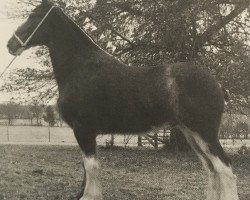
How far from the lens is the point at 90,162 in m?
6.38

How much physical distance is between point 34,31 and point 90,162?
211 centimetres

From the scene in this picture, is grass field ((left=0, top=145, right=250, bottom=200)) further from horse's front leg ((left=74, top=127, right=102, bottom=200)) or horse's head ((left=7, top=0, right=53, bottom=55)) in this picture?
horse's head ((left=7, top=0, right=53, bottom=55))

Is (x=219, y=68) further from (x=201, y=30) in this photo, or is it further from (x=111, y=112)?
(x=111, y=112)

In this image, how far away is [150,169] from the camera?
13.3 metres

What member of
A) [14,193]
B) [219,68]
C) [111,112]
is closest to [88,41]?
[111,112]

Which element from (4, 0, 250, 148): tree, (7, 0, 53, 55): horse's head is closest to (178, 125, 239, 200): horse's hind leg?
(7, 0, 53, 55): horse's head

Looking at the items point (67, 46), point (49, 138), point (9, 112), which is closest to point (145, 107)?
point (67, 46)

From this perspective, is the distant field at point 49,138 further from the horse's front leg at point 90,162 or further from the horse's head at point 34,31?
the horse's front leg at point 90,162

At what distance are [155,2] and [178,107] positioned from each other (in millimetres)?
10525

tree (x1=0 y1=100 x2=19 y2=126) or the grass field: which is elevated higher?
tree (x1=0 y1=100 x2=19 y2=126)

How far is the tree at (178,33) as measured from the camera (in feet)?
52.1

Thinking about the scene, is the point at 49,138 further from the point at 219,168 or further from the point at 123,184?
the point at 219,168

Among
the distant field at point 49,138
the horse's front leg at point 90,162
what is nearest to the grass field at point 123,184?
the horse's front leg at point 90,162

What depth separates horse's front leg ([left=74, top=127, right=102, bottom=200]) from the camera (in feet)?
21.0
